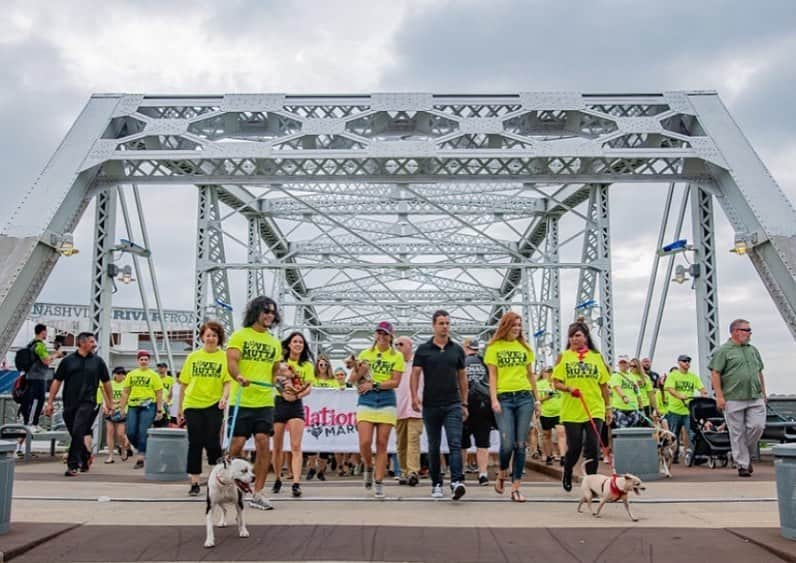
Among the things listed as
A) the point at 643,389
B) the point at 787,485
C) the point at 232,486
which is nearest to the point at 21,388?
the point at 232,486

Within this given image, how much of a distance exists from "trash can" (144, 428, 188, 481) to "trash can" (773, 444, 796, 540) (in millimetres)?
6658

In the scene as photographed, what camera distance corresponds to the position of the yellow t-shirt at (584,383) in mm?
7359

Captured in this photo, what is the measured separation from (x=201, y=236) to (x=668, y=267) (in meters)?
11.4

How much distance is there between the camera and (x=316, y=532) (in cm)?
545

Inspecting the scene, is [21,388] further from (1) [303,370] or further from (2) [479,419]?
(2) [479,419]

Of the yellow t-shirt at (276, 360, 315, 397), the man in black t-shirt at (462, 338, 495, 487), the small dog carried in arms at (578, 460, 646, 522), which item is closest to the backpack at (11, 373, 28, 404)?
the yellow t-shirt at (276, 360, 315, 397)

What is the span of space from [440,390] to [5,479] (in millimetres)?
3673

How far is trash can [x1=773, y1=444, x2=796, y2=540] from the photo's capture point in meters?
4.86

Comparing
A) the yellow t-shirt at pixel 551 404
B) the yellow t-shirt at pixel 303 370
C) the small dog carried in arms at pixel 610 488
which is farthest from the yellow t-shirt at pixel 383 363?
the yellow t-shirt at pixel 551 404

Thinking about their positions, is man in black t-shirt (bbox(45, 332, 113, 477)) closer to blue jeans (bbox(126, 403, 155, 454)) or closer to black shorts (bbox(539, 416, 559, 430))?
blue jeans (bbox(126, 403, 155, 454))

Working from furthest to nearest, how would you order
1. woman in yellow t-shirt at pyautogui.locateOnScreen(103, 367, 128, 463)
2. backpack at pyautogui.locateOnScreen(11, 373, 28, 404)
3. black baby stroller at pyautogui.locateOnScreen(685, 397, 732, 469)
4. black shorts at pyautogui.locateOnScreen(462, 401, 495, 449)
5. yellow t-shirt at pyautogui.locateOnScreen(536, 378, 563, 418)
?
1. woman in yellow t-shirt at pyautogui.locateOnScreen(103, 367, 128, 463)
2. backpack at pyautogui.locateOnScreen(11, 373, 28, 404)
3. yellow t-shirt at pyautogui.locateOnScreen(536, 378, 563, 418)
4. black baby stroller at pyautogui.locateOnScreen(685, 397, 732, 469)
5. black shorts at pyautogui.locateOnScreen(462, 401, 495, 449)

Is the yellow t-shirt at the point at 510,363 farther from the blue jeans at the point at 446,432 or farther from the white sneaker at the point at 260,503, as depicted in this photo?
the white sneaker at the point at 260,503

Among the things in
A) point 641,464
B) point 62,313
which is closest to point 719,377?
point 641,464

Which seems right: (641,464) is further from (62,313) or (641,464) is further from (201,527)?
(62,313)
